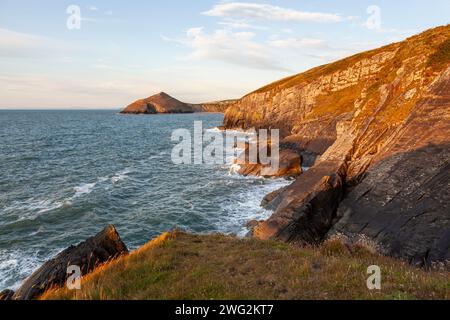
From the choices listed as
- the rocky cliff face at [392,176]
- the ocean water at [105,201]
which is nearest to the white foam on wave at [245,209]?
the ocean water at [105,201]

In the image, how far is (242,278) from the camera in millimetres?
9648

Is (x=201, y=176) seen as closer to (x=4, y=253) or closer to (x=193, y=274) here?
(x=4, y=253)

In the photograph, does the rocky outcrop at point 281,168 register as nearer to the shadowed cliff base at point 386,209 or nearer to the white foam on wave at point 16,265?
the shadowed cliff base at point 386,209

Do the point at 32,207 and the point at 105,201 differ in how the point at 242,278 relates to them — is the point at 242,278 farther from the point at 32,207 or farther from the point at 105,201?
the point at 32,207

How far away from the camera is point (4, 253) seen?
22.4 metres

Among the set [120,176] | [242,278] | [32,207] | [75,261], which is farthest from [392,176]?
[120,176]

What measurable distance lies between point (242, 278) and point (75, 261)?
9078 millimetres

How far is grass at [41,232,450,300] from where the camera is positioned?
27.7 feet

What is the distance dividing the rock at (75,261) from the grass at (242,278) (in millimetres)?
3678

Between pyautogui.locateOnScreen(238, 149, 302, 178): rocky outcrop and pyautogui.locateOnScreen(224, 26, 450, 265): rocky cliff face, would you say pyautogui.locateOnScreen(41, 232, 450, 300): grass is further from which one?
pyautogui.locateOnScreen(238, 149, 302, 178): rocky outcrop

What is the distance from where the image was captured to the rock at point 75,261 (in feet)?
46.0

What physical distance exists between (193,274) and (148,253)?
278 centimetres
